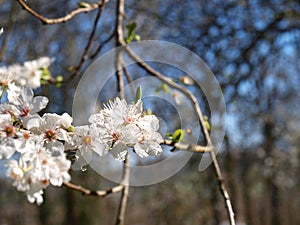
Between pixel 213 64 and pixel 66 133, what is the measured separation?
7.44 ft

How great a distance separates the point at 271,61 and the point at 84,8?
2.80 m

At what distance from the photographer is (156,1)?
309 centimetres

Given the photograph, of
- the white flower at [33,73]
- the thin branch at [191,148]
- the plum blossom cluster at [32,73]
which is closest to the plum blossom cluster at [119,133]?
the thin branch at [191,148]

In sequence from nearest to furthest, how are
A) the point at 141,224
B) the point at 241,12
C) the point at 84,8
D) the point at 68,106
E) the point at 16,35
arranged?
the point at 84,8 < the point at 241,12 < the point at 16,35 < the point at 68,106 < the point at 141,224

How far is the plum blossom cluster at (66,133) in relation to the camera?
73 centimetres

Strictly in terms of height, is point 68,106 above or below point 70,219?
above

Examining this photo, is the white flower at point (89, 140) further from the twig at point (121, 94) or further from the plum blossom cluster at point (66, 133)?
the twig at point (121, 94)

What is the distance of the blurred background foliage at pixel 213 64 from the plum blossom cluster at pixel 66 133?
1079mm

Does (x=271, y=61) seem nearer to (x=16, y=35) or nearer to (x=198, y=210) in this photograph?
(x=16, y=35)

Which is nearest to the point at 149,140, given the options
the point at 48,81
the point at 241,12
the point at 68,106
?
the point at 48,81

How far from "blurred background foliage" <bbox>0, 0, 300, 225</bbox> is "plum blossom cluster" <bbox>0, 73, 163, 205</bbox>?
1079 millimetres

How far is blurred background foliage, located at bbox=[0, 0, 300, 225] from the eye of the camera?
285 centimetres

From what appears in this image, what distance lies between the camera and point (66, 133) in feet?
2.49

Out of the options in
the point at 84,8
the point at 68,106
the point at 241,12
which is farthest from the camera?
the point at 68,106
